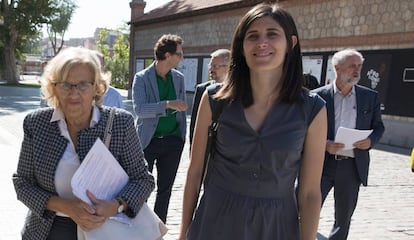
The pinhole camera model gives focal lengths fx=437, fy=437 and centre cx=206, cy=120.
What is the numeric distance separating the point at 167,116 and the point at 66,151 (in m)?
2.31

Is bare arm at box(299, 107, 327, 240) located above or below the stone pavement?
above

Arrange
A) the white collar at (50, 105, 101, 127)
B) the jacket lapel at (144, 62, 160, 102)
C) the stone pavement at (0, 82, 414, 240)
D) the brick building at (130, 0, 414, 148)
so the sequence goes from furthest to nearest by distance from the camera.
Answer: the brick building at (130, 0, 414, 148), the stone pavement at (0, 82, 414, 240), the jacket lapel at (144, 62, 160, 102), the white collar at (50, 105, 101, 127)

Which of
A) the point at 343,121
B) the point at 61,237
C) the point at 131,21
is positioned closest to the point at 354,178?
the point at 343,121

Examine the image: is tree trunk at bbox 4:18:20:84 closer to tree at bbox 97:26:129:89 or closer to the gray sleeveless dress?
tree at bbox 97:26:129:89

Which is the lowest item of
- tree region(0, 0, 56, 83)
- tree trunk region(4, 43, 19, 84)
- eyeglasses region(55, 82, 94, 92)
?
tree trunk region(4, 43, 19, 84)

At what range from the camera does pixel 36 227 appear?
2.24m

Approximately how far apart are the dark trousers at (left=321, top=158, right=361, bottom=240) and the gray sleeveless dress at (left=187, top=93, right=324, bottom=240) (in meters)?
1.90

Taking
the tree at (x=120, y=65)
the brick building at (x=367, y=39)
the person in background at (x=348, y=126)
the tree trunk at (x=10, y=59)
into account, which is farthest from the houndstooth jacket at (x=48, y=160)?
the tree at (x=120, y=65)

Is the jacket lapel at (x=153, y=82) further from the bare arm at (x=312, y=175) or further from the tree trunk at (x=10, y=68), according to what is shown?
the tree trunk at (x=10, y=68)

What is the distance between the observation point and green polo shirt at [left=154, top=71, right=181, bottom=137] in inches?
176

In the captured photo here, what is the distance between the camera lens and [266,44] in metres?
2.03

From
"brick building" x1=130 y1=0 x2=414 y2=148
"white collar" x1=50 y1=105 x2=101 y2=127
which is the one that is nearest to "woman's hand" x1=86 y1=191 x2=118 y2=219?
"white collar" x1=50 y1=105 x2=101 y2=127

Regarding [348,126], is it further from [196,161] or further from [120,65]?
[120,65]

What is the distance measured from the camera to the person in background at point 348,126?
385 centimetres
